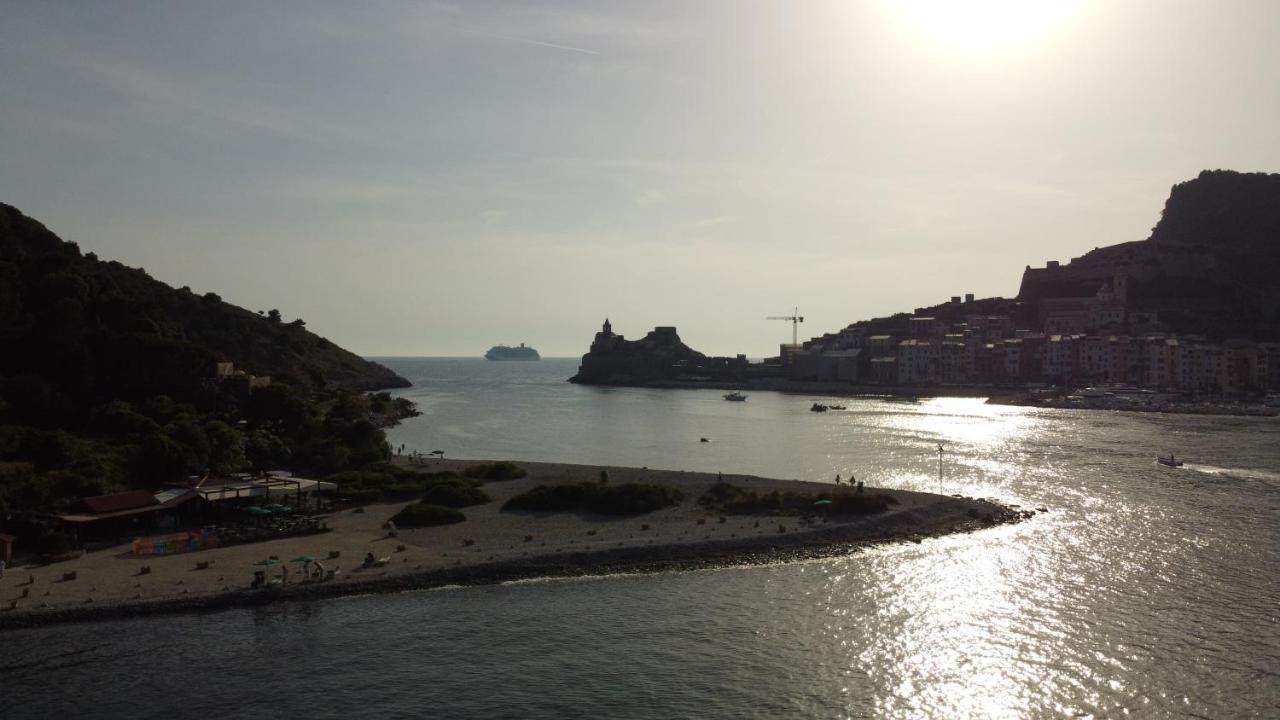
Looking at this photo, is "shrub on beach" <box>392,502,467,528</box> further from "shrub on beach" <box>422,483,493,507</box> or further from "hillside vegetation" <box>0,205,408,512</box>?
"hillside vegetation" <box>0,205,408,512</box>

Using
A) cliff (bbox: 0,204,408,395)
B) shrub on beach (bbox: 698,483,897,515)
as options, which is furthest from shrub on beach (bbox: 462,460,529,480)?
cliff (bbox: 0,204,408,395)

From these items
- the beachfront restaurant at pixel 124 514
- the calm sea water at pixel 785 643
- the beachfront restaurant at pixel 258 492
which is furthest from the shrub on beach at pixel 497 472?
the calm sea water at pixel 785 643

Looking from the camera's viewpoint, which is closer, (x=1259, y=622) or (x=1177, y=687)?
(x=1177, y=687)

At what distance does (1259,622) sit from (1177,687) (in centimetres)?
803

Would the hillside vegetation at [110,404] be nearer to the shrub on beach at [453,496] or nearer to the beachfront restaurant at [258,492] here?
the beachfront restaurant at [258,492]

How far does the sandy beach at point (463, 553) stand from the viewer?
3139 cm

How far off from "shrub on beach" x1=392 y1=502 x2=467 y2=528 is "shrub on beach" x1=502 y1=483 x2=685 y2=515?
4053mm

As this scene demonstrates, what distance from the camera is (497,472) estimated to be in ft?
197

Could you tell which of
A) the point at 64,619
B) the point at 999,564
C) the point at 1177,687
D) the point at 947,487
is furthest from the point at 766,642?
the point at 947,487

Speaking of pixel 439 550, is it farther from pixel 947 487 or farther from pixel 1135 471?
pixel 1135 471

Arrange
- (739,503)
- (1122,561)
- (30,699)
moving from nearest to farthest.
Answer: (30,699) < (1122,561) < (739,503)

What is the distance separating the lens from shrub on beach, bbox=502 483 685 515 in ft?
157

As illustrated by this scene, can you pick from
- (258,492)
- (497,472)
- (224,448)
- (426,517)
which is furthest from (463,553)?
(224,448)

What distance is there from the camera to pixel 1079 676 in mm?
25609
